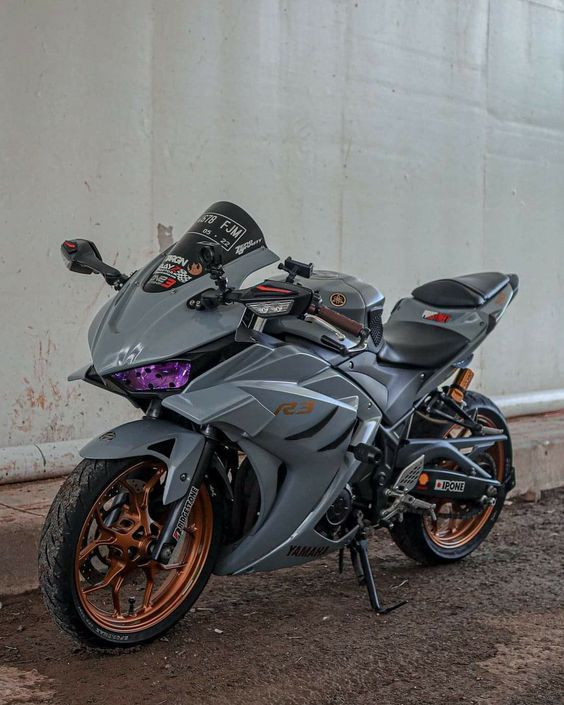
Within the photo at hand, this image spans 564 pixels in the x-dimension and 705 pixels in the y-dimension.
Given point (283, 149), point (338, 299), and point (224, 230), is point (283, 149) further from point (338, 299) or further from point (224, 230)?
point (224, 230)

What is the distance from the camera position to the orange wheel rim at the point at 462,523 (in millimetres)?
4605

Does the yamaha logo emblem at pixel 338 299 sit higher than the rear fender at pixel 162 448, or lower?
higher

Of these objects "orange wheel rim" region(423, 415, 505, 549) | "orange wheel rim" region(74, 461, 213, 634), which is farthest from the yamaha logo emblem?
"orange wheel rim" region(423, 415, 505, 549)

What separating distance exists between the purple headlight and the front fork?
20 centimetres

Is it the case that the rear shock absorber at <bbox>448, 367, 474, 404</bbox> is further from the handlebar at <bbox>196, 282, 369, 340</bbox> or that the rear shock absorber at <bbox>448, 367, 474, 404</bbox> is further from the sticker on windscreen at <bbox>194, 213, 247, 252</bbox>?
the sticker on windscreen at <bbox>194, 213, 247, 252</bbox>

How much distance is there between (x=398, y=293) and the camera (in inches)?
258

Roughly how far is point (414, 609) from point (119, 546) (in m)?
1.26

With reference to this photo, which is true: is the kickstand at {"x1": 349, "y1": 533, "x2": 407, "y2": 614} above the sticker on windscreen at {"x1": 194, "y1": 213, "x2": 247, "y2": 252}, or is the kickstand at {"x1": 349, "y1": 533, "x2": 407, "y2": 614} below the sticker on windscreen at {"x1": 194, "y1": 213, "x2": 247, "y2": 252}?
below

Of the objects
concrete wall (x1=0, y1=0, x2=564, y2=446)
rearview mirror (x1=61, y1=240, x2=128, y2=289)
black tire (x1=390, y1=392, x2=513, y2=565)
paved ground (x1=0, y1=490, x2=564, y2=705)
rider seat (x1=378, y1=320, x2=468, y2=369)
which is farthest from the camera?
concrete wall (x1=0, y1=0, x2=564, y2=446)

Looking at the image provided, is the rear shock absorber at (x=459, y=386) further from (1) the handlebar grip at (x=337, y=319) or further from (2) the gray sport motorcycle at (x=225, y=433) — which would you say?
(1) the handlebar grip at (x=337, y=319)

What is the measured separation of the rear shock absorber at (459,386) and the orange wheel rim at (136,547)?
1.39m

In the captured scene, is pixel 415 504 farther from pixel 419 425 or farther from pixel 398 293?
pixel 398 293

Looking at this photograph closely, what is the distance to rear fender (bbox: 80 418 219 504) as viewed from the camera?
3293 millimetres

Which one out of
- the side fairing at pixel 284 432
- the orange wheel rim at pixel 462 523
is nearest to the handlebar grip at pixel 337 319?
the side fairing at pixel 284 432
